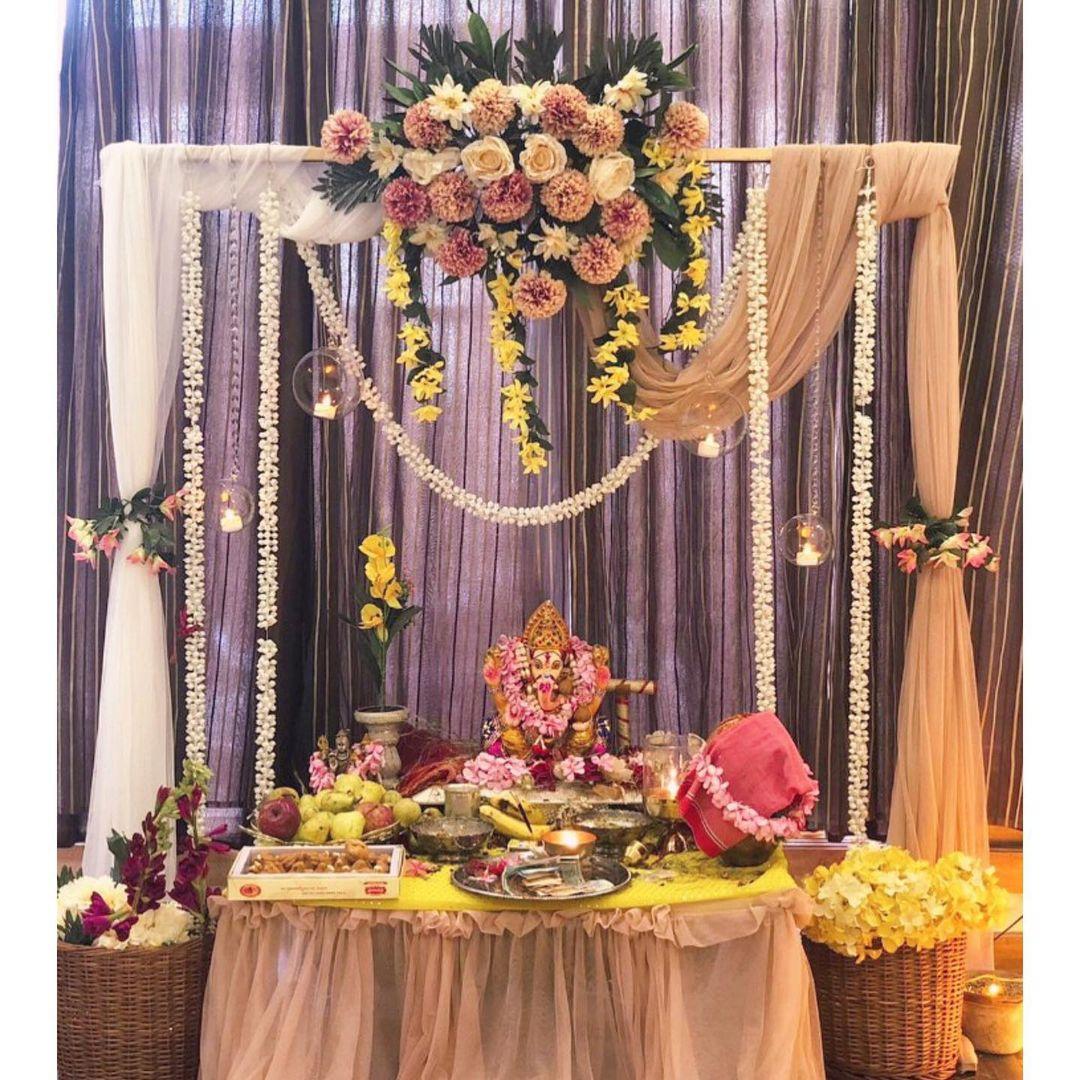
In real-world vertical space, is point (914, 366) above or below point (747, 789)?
above

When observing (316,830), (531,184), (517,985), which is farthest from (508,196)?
(517,985)

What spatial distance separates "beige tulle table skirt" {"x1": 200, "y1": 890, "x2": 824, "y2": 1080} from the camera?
297 centimetres

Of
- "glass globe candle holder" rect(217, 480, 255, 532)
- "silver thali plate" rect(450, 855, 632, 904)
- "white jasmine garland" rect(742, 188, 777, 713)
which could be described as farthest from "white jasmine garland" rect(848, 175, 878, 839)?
"glass globe candle holder" rect(217, 480, 255, 532)

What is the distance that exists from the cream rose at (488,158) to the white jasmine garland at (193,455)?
926mm

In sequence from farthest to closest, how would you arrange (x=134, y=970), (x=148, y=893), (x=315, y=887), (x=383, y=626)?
(x=383, y=626) → (x=148, y=893) → (x=134, y=970) → (x=315, y=887)

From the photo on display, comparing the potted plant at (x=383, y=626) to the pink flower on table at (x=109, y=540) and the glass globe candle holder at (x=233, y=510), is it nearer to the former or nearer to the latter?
the glass globe candle holder at (x=233, y=510)

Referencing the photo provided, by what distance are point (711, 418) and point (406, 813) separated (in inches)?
59.6

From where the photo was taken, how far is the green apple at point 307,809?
3.42 m

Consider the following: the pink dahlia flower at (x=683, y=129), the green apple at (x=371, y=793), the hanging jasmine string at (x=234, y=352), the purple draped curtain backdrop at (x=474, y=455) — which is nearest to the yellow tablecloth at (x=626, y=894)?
the green apple at (x=371, y=793)

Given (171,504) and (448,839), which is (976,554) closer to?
(448,839)

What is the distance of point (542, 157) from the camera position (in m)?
3.45

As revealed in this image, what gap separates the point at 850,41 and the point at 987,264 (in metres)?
1.06

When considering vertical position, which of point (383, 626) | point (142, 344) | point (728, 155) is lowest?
point (383, 626)
